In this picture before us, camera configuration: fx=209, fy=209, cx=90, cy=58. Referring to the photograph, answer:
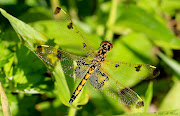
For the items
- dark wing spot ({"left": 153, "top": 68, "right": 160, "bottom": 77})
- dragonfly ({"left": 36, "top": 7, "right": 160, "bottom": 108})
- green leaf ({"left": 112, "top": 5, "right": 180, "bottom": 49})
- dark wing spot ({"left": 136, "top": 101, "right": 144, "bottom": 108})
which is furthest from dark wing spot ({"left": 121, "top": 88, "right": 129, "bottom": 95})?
green leaf ({"left": 112, "top": 5, "right": 180, "bottom": 49})

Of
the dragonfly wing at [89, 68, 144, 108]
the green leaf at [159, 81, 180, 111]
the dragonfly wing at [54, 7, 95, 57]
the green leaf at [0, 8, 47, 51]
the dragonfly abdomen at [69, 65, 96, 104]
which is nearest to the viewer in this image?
the green leaf at [0, 8, 47, 51]

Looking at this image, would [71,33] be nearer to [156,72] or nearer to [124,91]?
[124,91]

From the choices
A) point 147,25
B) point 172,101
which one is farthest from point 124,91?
point 147,25

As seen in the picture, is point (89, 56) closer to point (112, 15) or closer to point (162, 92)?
point (112, 15)

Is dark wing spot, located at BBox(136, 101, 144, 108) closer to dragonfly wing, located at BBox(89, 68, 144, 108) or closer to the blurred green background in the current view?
dragonfly wing, located at BBox(89, 68, 144, 108)

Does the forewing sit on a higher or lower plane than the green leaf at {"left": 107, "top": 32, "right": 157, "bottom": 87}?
lower
